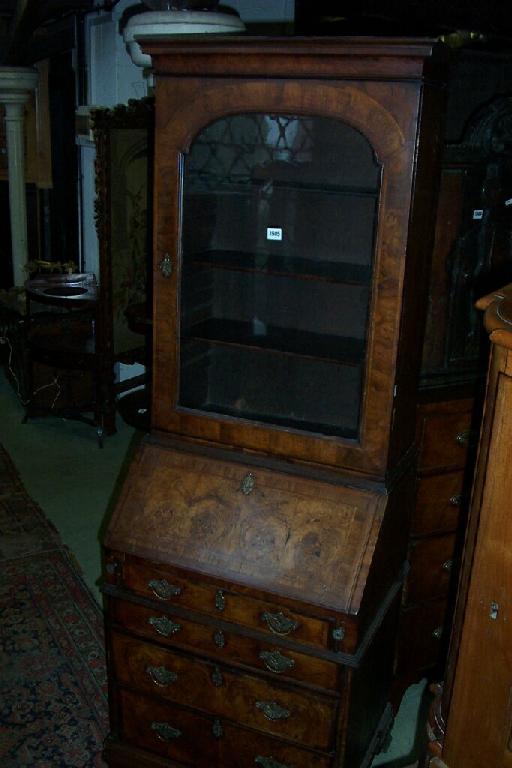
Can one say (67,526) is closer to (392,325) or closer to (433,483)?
(433,483)

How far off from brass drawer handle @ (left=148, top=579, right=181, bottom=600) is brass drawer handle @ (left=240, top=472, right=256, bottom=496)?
1.03 feet

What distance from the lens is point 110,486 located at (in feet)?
13.4

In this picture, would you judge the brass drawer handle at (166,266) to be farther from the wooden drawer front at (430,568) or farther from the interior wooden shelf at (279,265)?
A: the wooden drawer front at (430,568)

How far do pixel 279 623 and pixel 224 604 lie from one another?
0.15m

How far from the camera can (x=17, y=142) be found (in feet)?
19.0

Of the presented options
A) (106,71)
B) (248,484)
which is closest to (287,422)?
(248,484)

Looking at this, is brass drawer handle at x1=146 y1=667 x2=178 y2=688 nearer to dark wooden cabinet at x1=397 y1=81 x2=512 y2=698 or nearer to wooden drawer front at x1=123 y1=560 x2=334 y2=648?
wooden drawer front at x1=123 y1=560 x2=334 y2=648

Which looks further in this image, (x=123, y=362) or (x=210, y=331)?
(x=123, y=362)

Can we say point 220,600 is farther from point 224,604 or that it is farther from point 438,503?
point 438,503

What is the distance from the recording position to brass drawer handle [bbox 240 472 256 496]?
1986 mm

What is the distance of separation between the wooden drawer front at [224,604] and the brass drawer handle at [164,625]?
0.06 meters

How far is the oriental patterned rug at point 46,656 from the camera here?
244 cm

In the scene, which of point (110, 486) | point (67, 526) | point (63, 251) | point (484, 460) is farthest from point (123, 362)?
point (484, 460)

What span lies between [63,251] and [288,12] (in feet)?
11.3
